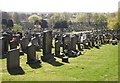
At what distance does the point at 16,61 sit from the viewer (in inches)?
744

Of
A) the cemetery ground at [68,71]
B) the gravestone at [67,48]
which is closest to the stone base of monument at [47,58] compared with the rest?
the cemetery ground at [68,71]

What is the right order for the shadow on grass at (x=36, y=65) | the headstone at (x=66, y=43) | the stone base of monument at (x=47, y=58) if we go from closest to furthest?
the shadow on grass at (x=36, y=65), the stone base of monument at (x=47, y=58), the headstone at (x=66, y=43)

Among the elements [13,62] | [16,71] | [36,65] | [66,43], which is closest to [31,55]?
[36,65]

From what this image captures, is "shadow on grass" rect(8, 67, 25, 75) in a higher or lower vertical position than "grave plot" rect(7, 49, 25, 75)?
lower

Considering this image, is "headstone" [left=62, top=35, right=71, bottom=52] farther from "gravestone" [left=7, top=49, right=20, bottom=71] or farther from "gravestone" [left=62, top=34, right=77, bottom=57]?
"gravestone" [left=7, top=49, right=20, bottom=71]

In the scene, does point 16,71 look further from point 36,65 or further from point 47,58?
point 47,58

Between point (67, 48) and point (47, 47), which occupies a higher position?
point (47, 47)

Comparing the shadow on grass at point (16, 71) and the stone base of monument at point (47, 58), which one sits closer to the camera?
the shadow on grass at point (16, 71)

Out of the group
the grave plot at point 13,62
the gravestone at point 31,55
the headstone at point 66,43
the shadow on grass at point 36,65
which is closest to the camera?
the grave plot at point 13,62

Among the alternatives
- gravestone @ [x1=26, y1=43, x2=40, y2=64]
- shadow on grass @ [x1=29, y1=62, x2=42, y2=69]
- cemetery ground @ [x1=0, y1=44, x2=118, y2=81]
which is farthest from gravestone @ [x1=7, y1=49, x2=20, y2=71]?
gravestone @ [x1=26, y1=43, x2=40, y2=64]

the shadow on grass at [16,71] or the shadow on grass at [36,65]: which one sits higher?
the shadow on grass at [16,71]

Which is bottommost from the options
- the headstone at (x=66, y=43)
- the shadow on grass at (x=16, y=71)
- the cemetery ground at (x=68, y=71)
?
the cemetery ground at (x=68, y=71)

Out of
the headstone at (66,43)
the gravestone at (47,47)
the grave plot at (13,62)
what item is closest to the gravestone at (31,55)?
the gravestone at (47,47)

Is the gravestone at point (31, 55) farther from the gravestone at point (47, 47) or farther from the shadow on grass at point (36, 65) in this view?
the gravestone at point (47, 47)
